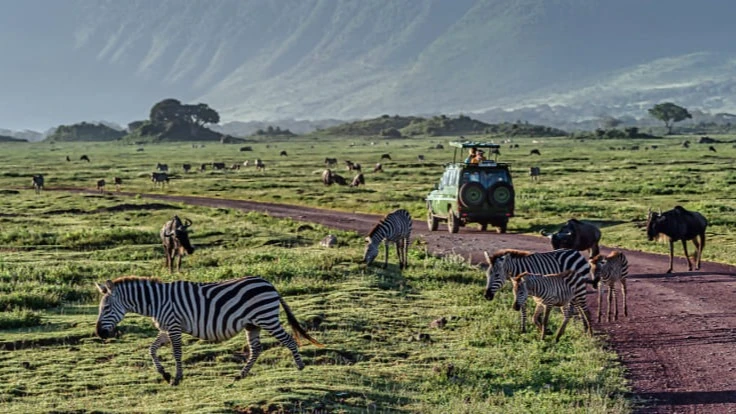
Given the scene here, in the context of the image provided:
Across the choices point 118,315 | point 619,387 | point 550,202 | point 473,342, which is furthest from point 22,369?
point 550,202

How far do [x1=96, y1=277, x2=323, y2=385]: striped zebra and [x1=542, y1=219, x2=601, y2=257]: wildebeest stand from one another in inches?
478

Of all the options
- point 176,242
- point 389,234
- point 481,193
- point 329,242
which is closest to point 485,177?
point 481,193

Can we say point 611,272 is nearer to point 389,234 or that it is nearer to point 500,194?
point 389,234

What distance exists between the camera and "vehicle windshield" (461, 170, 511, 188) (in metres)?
34.2

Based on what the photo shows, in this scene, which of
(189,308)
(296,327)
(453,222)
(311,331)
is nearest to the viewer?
(189,308)

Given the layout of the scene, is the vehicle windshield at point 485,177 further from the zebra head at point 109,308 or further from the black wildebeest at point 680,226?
the zebra head at point 109,308

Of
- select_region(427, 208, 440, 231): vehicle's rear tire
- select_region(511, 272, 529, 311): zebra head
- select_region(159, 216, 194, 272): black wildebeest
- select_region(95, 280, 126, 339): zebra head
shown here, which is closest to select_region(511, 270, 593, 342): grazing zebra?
select_region(511, 272, 529, 311): zebra head

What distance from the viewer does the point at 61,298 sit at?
72.6 feet

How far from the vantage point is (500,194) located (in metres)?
34.1

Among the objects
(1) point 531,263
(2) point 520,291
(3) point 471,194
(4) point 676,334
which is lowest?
(4) point 676,334

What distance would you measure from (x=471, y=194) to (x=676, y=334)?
16.6 metres

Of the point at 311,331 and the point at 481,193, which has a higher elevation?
the point at 481,193

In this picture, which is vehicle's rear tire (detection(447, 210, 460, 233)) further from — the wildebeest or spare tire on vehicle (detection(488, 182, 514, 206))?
the wildebeest

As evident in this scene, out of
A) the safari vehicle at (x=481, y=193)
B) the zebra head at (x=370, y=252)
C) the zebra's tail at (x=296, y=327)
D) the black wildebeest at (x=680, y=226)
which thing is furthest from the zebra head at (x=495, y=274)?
the safari vehicle at (x=481, y=193)
